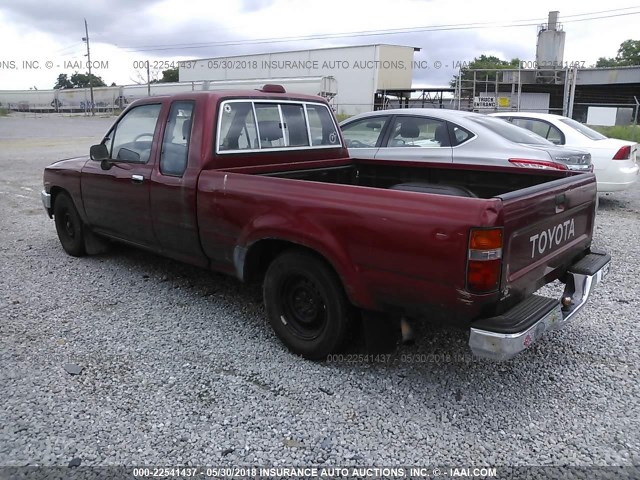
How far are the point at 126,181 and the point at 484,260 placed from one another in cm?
341

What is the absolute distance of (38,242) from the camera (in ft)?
22.5

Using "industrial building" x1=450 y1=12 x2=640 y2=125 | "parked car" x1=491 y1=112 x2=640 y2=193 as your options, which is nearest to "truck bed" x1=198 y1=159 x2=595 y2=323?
"parked car" x1=491 y1=112 x2=640 y2=193

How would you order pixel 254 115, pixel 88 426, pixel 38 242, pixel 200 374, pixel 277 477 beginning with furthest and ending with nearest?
pixel 38 242 < pixel 254 115 < pixel 200 374 < pixel 88 426 < pixel 277 477

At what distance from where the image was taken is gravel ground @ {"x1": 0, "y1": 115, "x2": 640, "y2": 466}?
2.81 meters

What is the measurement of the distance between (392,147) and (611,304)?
11.5ft

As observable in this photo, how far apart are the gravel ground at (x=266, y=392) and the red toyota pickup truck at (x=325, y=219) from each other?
456 millimetres

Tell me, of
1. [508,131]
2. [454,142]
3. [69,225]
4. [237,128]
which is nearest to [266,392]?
[237,128]

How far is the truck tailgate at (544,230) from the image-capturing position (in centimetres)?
282

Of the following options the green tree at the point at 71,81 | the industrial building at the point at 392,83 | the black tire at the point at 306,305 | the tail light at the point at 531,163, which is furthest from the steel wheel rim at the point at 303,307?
the green tree at the point at 71,81

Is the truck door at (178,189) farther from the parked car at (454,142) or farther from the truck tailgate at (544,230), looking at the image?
the parked car at (454,142)

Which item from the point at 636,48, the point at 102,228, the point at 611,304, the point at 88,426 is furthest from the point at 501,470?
the point at 636,48

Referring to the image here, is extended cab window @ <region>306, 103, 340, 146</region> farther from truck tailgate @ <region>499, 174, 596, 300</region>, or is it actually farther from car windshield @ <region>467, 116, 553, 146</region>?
car windshield @ <region>467, 116, 553, 146</region>

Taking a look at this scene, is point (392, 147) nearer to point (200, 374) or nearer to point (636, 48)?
point (200, 374)

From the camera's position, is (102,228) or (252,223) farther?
(102,228)
